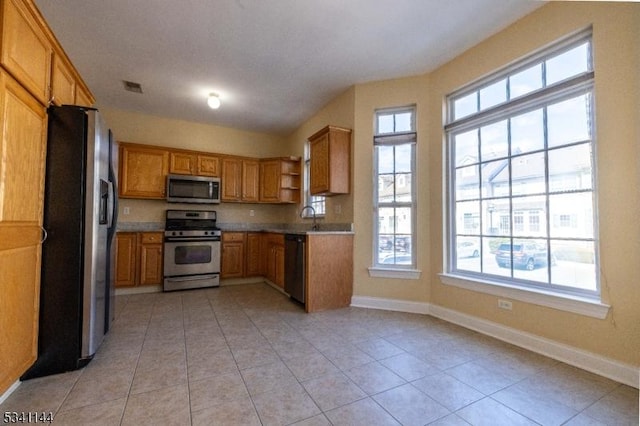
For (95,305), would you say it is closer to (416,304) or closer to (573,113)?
(416,304)

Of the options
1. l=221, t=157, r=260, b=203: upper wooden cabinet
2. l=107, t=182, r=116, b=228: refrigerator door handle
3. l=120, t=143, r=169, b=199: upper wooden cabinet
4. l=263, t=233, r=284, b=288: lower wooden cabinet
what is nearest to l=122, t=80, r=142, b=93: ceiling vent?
l=120, t=143, r=169, b=199: upper wooden cabinet

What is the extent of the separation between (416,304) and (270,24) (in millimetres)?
3299

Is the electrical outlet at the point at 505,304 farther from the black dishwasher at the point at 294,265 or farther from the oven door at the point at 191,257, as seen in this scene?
the oven door at the point at 191,257

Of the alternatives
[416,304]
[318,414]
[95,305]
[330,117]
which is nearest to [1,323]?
[95,305]

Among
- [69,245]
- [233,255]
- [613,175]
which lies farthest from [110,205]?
[613,175]

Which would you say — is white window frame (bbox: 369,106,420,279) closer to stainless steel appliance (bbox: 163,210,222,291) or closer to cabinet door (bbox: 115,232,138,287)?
stainless steel appliance (bbox: 163,210,222,291)

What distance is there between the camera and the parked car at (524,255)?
2.35m

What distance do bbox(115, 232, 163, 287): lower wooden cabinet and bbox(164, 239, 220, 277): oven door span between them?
0.14 metres

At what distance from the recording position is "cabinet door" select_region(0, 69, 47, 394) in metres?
1.47

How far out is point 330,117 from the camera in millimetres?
4230

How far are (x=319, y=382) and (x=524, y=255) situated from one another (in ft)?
6.77

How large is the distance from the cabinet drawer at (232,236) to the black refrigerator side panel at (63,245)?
109 inches

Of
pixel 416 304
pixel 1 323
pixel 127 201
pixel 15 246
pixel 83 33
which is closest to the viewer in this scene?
pixel 1 323

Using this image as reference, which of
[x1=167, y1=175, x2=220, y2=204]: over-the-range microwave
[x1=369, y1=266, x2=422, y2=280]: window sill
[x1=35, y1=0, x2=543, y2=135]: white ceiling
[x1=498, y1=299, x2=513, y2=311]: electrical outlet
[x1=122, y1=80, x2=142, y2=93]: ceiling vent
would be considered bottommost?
[x1=498, y1=299, x2=513, y2=311]: electrical outlet
